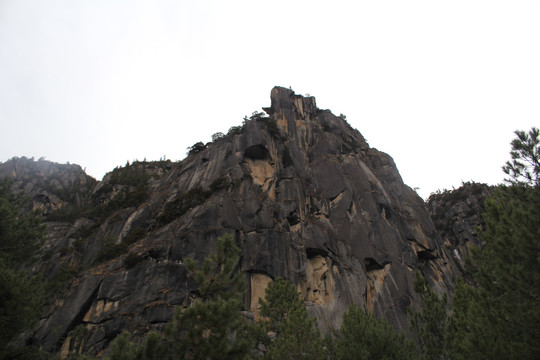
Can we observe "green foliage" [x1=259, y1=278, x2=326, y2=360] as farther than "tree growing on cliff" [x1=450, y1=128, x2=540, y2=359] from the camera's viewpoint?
Yes

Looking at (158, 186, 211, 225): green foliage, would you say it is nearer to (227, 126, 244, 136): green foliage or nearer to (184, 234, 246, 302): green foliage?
(227, 126, 244, 136): green foliage

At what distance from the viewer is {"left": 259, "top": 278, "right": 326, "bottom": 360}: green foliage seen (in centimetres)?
1697

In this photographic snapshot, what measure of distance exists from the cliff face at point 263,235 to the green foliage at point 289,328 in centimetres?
672

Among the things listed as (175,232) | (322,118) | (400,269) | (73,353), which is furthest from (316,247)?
(322,118)

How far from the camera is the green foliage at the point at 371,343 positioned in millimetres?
16375

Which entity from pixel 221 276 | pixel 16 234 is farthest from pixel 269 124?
pixel 221 276

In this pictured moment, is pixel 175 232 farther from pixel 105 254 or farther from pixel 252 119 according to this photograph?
pixel 252 119

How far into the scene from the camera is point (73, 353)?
23.2 meters

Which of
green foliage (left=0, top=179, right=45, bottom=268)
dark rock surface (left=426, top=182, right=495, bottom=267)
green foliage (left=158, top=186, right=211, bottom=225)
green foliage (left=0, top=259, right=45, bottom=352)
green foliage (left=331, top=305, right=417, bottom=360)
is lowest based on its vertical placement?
green foliage (left=331, top=305, right=417, bottom=360)

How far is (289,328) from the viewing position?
17875 millimetres

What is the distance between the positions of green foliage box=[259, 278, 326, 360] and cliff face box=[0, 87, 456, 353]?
672 centimetres

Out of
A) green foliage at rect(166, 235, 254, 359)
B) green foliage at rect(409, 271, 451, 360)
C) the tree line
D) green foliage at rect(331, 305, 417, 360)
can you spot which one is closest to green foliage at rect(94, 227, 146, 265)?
the tree line

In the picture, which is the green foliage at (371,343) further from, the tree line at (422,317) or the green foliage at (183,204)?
the green foliage at (183,204)

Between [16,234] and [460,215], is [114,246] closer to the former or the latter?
[16,234]
